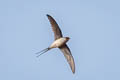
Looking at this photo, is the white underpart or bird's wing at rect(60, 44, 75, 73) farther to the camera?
bird's wing at rect(60, 44, 75, 73)

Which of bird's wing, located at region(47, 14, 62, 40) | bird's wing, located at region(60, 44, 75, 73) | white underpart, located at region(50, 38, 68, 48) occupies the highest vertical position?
→ bird's wing, located at region(47, 14, 62, 40)

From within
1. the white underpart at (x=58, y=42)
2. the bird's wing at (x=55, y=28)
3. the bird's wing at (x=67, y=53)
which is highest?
the bird's wing at (x=55, y=28)

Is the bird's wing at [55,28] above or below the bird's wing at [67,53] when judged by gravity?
above

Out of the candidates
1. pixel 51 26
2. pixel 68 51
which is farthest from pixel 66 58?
pixel 51 26

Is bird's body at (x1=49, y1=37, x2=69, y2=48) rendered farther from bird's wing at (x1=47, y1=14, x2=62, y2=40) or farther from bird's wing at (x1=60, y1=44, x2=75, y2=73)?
bird's wing at (x1=60, y1=44, x2=75, y2=73)

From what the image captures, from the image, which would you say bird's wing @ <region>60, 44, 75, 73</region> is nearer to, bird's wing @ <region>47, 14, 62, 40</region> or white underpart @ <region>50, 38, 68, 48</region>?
white underpart @ <region>50, 38, 68, 48</region>

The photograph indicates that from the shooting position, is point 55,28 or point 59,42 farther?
point 55,28

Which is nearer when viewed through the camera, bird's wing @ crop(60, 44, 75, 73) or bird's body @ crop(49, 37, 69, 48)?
bird's body @ crop(49, 37, 69, 48)

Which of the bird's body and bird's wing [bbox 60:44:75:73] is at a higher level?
the bird's body

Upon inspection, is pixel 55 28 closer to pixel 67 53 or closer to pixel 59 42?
pixel 59 42

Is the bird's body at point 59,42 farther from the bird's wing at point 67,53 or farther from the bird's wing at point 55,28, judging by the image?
the bird's wing at point 67,53

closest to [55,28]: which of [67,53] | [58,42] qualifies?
[58,42]

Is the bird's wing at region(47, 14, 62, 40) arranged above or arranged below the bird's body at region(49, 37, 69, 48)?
above

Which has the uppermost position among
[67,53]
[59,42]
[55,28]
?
[55,28]
